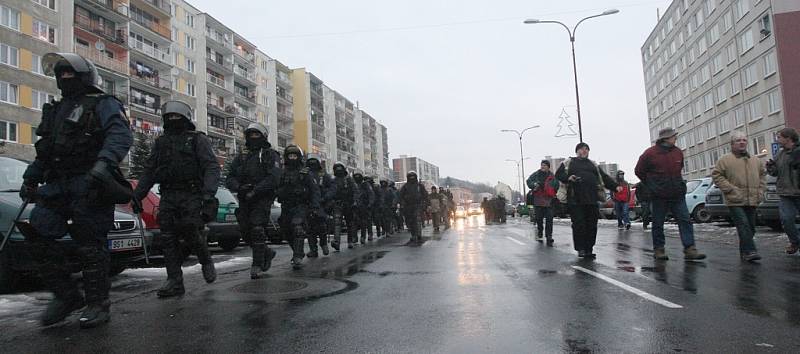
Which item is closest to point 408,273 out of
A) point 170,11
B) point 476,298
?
point 476,298

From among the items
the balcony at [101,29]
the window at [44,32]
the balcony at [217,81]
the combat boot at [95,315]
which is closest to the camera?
the combat boot at [95,315]

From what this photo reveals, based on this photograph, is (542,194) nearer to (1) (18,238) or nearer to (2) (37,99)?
(1) (18,238)

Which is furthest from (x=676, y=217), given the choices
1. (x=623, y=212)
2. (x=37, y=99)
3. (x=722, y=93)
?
(x=722, y=93)

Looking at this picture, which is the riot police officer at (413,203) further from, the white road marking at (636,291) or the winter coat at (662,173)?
the white road marking at (636,291)

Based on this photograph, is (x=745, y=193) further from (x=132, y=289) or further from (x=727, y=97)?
(x=727, y=97)

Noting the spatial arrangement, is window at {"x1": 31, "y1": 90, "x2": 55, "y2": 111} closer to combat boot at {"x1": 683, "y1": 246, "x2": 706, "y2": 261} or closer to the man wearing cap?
the man wearing cap

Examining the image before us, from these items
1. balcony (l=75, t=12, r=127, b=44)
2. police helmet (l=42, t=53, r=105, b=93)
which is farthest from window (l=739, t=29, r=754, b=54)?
police helmet (l=42, t=53, r=105, b=93)

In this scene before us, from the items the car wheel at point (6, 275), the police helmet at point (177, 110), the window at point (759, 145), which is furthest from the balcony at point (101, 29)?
the window at point (759, 145)

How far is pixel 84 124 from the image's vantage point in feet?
13.0

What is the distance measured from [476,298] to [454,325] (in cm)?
100

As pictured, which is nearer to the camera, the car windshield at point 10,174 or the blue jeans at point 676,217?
the car windshield at point 10,174

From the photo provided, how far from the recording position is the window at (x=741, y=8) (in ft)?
139

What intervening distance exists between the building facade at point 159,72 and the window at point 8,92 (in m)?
0.06

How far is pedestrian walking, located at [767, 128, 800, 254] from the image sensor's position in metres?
7.08
